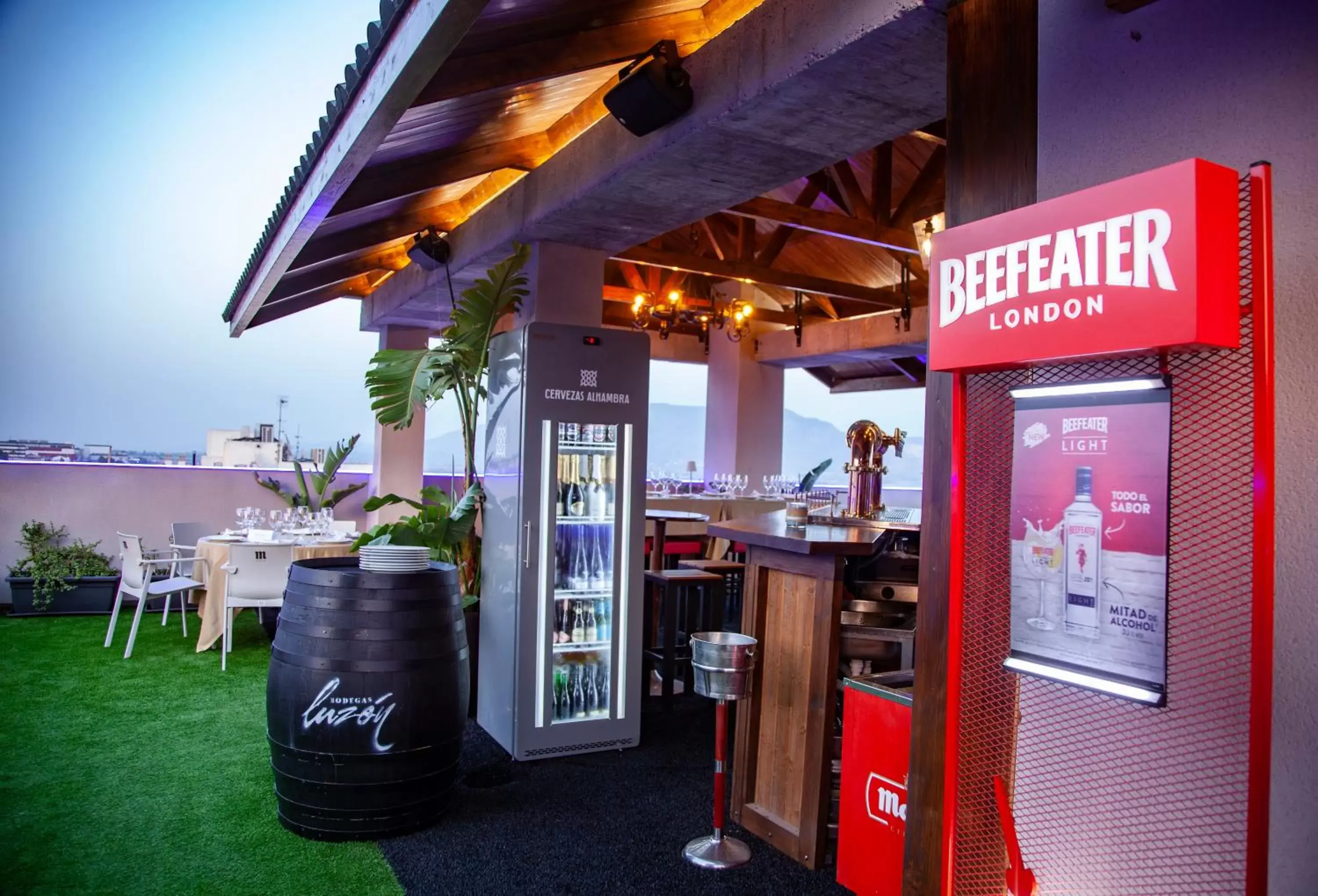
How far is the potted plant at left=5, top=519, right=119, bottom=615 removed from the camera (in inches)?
280

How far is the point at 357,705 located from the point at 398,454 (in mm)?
6115

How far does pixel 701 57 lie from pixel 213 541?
5261mm

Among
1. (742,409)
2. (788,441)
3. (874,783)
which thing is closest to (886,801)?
(874,783)

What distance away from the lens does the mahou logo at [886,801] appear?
2582 mm

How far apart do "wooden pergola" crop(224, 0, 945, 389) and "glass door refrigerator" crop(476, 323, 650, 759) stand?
1.15 meters

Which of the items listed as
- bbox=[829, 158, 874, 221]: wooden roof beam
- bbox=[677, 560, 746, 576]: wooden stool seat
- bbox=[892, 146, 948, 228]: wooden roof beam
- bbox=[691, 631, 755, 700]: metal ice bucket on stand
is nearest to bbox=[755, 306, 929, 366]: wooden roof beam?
bbox=[892, 146, 948, 228]: wooden roof beam

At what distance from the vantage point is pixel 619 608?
4289 millimetres

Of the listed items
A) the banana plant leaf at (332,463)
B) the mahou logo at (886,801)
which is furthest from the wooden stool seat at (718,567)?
the banana plant leaf at (332,463)

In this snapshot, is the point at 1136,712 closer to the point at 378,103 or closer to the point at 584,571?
the point at 378,103

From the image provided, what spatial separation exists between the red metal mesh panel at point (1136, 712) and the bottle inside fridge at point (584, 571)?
2468mm

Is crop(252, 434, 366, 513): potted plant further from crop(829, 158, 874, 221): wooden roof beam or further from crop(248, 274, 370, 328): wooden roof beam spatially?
crop(829, 158, 874, 221): wooden roof beam

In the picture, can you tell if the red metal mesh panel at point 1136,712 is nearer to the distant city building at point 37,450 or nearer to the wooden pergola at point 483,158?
the wooden pergola at point 483,158

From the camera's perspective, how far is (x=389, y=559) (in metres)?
3.41

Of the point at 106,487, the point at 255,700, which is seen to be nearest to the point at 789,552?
the point at 255,700
